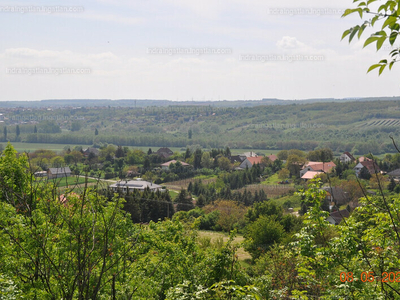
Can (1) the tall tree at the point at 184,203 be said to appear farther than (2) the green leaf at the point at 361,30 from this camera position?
Yes

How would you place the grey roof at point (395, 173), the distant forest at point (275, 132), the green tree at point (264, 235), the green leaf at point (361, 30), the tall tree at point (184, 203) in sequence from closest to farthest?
the green leaf at point (361, 30)
the green tree at point (264, 235)
the tall tree at point (184, 203)
the grey roof at point (395, 173)
the distant forest at point (275, 132)

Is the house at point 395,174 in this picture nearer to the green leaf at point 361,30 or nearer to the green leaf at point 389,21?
the green leaf at point 389,21

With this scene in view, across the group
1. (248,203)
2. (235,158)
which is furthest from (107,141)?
(248,203)

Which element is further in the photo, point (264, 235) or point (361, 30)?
point (264, 235)

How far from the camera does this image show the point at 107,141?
504ft

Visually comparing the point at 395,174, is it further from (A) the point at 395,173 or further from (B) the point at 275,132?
(B) the point at 275,132

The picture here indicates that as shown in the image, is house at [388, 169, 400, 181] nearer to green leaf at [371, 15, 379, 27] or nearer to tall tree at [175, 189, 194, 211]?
tall tree at [175, 189, 194, 211]

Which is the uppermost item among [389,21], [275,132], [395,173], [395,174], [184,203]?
[389,21]

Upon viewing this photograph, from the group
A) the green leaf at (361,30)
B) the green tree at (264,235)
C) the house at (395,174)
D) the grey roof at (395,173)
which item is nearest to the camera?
the green leaf at (361,30)

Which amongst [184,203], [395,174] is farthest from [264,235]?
[395,174]

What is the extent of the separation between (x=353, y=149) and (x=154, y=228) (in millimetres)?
117663

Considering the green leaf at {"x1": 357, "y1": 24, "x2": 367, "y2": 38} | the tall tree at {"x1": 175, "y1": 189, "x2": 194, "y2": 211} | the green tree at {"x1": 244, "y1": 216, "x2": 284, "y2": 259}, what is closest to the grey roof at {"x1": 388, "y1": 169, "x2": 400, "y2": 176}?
the tall tree at {"x1": 175, "y1": 189, "x2": 194, "y2": 211}

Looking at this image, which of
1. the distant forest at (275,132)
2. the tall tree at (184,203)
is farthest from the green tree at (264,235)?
the distant forest at (275,132)

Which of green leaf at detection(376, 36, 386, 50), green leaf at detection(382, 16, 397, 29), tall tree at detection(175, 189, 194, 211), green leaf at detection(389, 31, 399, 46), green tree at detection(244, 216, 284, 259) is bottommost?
tall tree at detection(175, 189, 194, 211)
